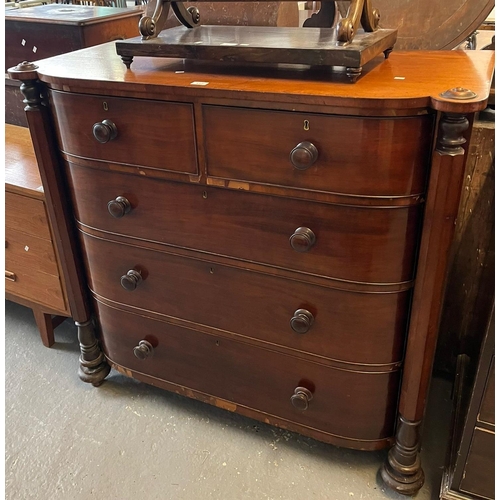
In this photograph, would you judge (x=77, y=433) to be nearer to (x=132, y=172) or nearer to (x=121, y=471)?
(x=121, y=471)

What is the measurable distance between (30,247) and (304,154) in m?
1.09

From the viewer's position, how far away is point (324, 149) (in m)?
0.99

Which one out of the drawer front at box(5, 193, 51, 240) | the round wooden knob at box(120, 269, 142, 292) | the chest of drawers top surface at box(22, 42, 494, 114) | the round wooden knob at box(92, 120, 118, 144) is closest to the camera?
the chest of drawers top surface at box(22, 42, 494, 114)

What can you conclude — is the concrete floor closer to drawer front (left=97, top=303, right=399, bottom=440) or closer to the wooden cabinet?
drawer front (left=97, top=303, right=399, bottom=440)

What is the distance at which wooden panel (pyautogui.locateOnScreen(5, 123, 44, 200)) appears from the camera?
Answer: 157cm

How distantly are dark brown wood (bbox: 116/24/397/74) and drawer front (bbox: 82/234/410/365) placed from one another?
47 cm

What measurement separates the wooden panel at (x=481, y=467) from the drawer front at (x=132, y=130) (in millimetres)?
866

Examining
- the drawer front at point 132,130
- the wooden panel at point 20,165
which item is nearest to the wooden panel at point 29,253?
the wooden panel at point 20,165

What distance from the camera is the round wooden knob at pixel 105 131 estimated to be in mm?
1155

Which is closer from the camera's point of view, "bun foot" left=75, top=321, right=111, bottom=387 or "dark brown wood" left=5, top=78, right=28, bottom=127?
"bun foot" left=75, top=321, right=111, bottom=387

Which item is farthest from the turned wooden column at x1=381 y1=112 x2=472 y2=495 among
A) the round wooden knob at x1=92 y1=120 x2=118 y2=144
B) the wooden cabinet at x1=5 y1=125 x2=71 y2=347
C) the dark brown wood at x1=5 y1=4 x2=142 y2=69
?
the dark brown wood at x1=5 y1=4 x2=142 y2=69

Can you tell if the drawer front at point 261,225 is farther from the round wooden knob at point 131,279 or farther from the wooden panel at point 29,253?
the wooden panel at point 29,253

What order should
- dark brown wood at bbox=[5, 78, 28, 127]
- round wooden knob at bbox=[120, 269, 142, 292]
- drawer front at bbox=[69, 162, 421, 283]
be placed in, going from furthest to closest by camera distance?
dark brown wood at bbox=[5, 78, 28, 127], round wooden knob at bbox=[120, 269, 142, 292], drawer front at bbox=[69, 162, 421, 283]

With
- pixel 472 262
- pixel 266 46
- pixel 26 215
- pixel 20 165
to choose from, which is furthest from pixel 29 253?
pixel 472 262
